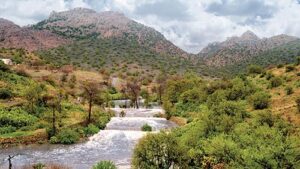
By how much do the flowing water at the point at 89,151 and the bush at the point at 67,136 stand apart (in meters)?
1.37

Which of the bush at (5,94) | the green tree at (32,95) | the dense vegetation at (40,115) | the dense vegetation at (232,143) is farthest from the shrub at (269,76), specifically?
the bush at (5,94)

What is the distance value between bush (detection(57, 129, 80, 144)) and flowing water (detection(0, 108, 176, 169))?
137 centimetres

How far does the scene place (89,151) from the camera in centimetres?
5297

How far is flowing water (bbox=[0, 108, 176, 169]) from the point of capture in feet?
154

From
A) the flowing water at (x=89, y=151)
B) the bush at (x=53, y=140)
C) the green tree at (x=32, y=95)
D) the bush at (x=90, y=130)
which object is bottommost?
the flowing water at (x=89, y=151)

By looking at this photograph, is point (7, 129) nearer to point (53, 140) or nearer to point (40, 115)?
point (53, 140)

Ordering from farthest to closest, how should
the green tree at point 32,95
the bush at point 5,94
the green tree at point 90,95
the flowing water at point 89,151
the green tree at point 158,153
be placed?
1. the bush at point 5,94
2. the green tree at point 90,95
3. the green tree at point 32,95
4. the flowing water at point 89,151
5. the green tree at point 158,153

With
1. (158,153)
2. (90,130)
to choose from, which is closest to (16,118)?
(90,130)

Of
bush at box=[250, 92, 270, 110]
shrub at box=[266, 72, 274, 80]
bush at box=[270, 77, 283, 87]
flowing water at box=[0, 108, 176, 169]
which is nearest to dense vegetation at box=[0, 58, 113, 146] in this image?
flowing water at box=[0, 108, 176, 169]

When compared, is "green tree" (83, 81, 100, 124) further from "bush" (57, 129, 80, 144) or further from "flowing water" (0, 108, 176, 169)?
"bush" (57, 129, 80, 144)

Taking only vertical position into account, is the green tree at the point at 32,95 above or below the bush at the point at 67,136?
above

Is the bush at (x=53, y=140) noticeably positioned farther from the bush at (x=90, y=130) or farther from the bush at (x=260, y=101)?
the bush at (x=260, y=101)

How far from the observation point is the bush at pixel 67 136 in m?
57.0

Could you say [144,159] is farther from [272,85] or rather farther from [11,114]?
[272,85]
